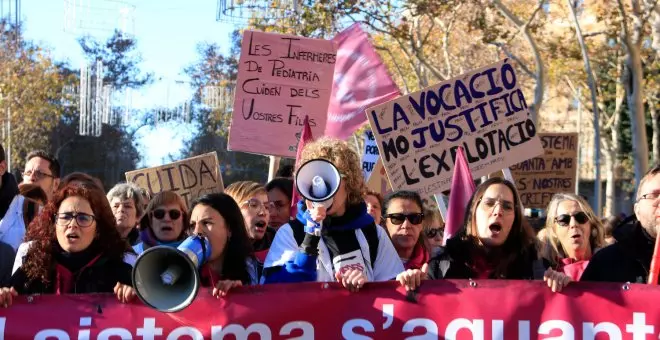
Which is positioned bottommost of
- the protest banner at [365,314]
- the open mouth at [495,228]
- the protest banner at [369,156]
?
the protest banner at [365,314]

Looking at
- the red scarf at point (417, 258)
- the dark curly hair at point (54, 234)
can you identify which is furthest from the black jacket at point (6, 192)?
the red scarf at point (417, 258)

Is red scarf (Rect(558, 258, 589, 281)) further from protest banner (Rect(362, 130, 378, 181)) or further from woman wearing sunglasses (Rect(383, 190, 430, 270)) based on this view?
protest banner (Rect(362, 130, 378, 181))

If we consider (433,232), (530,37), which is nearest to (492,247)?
(433,232)

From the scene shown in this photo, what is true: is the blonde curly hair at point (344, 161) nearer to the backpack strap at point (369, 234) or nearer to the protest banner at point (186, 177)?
the backpack strap at point (369, 234)

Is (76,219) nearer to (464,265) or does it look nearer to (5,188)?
(464,265)

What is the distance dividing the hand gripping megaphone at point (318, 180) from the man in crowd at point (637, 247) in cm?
113

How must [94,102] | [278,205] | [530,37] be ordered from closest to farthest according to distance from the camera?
[278,205]
[530,37]
[94,102]

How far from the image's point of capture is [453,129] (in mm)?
8062

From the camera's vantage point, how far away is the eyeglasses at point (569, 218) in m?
6.50

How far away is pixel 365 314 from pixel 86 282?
A: 118 centimetres

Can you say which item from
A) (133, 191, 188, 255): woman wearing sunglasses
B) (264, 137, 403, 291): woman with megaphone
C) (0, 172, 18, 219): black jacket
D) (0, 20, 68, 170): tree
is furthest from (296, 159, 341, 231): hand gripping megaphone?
(0, 20, 68, 170): tree

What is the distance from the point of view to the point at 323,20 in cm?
1981

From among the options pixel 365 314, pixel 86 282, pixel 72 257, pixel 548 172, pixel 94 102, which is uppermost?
pixel 94 102

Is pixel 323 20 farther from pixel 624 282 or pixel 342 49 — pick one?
pixel 624 282
